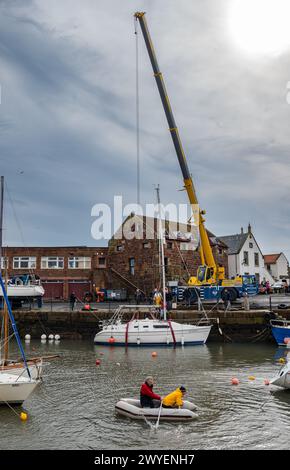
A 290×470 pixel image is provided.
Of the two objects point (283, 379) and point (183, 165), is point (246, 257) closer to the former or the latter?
point (183, 165)

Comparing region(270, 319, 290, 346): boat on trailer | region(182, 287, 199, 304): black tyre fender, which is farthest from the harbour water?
region(182, 287, 199, 304): black tyre fender

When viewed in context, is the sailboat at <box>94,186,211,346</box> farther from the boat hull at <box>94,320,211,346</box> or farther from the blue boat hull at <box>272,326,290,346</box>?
the blue boat hull at <box>272,326,290,346</box>

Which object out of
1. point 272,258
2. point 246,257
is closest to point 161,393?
point 246,257

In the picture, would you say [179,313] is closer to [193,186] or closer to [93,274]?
[193,186]

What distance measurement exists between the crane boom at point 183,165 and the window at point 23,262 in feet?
62.7

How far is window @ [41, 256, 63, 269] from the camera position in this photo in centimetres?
4581

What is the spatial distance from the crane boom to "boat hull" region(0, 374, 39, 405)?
851 inches

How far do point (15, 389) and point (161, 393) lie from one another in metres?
4.73

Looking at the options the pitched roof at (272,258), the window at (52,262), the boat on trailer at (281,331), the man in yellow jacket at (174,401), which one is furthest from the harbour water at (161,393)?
the pitched roof at (272,258)

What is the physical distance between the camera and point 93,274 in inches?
1811

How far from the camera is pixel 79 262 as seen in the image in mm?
46188
